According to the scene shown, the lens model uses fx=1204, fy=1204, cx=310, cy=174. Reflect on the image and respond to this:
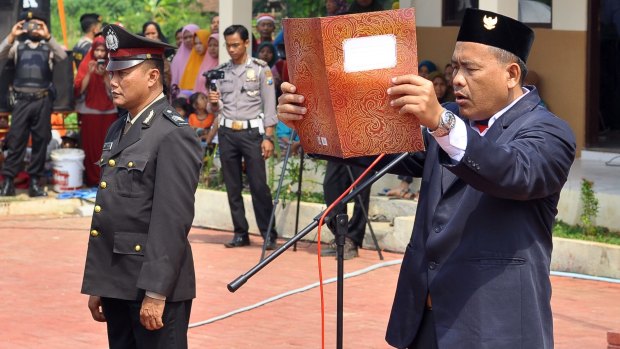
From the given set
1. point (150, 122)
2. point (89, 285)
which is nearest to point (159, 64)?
point (150, 122)

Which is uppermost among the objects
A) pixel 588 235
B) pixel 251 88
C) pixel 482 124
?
pixel 482 124

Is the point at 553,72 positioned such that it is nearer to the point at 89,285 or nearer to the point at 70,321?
the point at 70,321

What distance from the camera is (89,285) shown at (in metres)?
5.06

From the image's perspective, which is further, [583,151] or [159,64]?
[583,151]

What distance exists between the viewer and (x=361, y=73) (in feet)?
12.9

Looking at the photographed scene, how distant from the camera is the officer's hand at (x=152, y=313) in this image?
4.87 m

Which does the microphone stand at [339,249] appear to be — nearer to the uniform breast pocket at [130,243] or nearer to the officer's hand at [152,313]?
the officer's hand at [152,313]

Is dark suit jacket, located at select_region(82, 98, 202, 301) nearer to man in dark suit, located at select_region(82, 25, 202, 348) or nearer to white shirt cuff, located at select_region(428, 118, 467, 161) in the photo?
man in dark suit, located at select_region(82, 25, 202, 348)

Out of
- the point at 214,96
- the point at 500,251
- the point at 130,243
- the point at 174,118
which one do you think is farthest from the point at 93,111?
the point at 500,251

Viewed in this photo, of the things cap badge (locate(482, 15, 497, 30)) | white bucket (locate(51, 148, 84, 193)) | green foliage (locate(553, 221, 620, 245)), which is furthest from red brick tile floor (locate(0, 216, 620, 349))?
cap badge (locate(482, 15, 497, 30))

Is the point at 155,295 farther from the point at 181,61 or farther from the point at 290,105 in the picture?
the point at 181,61

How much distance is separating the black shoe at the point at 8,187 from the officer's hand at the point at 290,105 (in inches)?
443

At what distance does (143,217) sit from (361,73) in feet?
4.84

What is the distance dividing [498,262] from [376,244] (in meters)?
7.24
